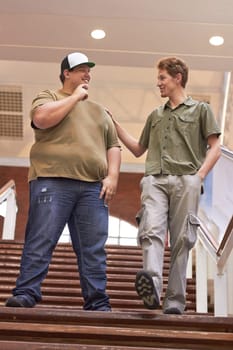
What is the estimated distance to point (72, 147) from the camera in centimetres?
333

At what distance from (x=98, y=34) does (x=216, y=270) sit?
3.42 meters

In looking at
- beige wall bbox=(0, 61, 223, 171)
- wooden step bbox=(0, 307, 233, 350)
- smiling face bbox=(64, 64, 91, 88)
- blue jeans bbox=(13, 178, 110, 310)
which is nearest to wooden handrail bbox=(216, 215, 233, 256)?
blue jeans bbox=(13, 178, 110, 310)

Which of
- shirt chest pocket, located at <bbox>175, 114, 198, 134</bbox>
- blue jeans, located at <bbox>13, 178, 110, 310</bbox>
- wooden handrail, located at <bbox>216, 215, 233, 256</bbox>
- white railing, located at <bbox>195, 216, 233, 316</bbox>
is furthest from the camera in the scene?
white railing, located at <bbox>195, 216, 233, 316</bbox>

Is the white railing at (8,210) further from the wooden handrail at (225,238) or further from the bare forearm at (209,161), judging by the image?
the bare forearm at (209,161)

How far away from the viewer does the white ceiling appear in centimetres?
662

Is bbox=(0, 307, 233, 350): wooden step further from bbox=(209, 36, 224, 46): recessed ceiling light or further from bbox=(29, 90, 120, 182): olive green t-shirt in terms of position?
bbox=(209, 36, 224, 46): recessed ceiling light

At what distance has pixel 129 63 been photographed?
7.80m

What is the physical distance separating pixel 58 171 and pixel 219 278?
5.99 ft

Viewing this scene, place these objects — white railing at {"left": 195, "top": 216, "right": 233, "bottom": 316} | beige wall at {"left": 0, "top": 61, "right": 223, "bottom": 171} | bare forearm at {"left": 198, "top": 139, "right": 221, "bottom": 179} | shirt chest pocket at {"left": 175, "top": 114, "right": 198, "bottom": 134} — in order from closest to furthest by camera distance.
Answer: bare forearm at {"left": 198, "top": 139, "right": 221, "bottom": 179} < shirt chest pocket at {"left": 175, "top": 114, "right": 198, "bottom": 134} < white railing at {"left": 195, "top": 216, "right": 233, "bottom": 316} < beige wall at {"left": 0, "top": 61, "right": 223, "bottom": 171}

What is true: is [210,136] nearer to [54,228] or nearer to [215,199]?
[54,228]

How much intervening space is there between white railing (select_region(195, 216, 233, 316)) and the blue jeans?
3.75 feet

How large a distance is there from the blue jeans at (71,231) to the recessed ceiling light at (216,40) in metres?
4.13


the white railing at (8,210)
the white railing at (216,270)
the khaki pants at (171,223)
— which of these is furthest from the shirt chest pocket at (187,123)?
the white railing at (8,210)

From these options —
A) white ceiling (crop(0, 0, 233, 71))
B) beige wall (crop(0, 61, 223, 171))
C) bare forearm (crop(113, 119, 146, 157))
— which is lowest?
bare forearm (crop(113, 119, 146, 157))
